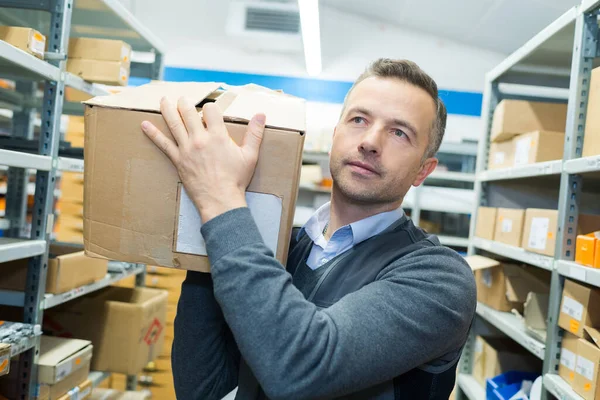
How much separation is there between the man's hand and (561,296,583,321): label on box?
137cm

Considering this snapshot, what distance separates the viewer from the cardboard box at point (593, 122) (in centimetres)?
175

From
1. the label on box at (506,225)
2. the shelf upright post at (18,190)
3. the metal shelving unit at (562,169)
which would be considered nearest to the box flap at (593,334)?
the metal shelving unit at (562,169)

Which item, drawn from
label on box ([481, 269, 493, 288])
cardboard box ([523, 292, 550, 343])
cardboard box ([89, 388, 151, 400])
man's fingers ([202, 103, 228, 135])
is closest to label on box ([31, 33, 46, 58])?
man's fingers ([202, 103, 228, 135])

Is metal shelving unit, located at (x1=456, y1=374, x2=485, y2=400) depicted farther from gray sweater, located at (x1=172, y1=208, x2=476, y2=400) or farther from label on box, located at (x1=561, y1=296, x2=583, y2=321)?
gray sweater, located at (x1=172, y1=208, x2=476, y2=400)

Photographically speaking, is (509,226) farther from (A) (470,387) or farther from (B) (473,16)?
(B) (473,16)

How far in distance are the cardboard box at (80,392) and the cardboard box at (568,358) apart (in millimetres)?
1897

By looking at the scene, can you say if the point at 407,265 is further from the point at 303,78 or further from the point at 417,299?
the point at 303,78

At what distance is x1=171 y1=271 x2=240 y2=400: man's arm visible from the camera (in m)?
1.16

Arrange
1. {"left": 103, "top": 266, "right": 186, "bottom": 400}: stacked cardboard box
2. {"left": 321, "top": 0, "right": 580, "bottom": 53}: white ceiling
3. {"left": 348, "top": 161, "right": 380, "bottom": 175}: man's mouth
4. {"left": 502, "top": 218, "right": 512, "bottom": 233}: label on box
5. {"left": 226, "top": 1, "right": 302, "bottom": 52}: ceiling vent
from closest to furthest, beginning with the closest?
{"left": 348, "top": 161, "right": 380, "bottom": 175}: man's mouth, {"left": 502, "top": 218, "right": 512, "bottom": 233}: label on box, {"left": 103, "top": 266, "right": 186, "bottom": 400}: stacked cardboard box, {"left": 321, "top": 0, "right": 580, "bottom": 53}: white ceiling, {"left": 226, "top": 1, "right": 302, "bottom": 52}: ceiling vent

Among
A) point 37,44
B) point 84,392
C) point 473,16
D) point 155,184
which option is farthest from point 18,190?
point 473,16

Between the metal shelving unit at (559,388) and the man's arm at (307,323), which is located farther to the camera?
the metal shelving unit at (559,388)

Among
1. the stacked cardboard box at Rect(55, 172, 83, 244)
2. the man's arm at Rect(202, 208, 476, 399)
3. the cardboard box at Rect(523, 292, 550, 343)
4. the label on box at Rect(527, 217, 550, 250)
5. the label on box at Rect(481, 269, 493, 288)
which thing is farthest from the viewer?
the stacked cardboard box at Rect(55, 172, 83, 244)

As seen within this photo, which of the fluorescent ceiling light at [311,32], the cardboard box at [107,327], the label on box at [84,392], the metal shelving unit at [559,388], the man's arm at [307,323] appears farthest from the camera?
the fluorescent ceiling light at [311,32]

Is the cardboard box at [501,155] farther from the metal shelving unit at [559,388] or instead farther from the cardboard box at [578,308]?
the metal shelving unit at [559,388]
